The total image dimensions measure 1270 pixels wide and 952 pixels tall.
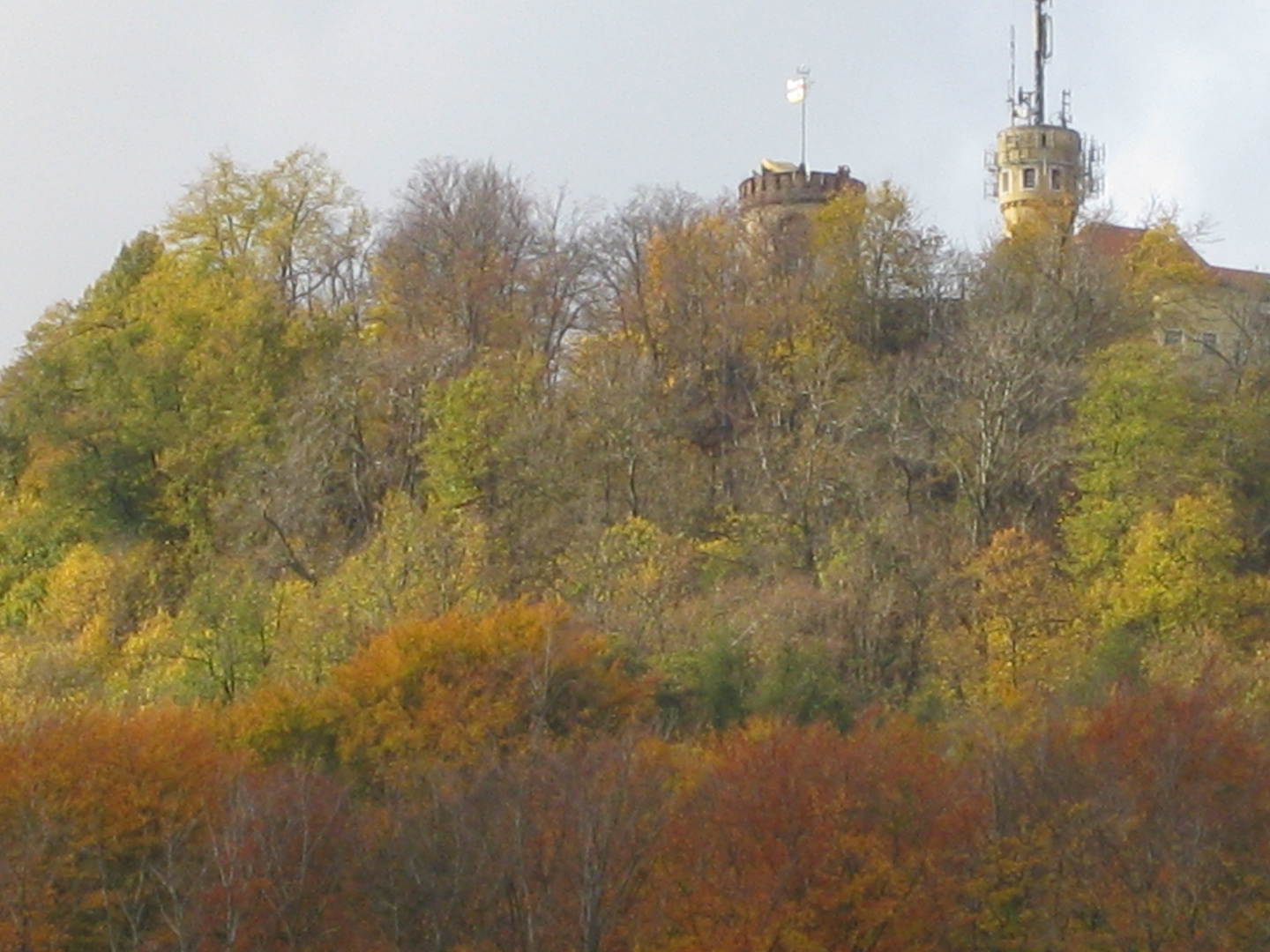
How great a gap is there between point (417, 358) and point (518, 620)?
11.9m

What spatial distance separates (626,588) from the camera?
3588 cm

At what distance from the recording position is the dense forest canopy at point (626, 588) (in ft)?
84.9

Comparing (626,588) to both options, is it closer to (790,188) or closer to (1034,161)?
(790,188)

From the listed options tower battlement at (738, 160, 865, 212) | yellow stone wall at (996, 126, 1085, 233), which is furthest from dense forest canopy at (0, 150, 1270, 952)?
yellow stone wall at (996, 126, 1085, 233)

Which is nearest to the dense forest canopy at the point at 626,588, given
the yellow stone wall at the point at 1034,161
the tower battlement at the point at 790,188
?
the tower battlement at the point at 790,188

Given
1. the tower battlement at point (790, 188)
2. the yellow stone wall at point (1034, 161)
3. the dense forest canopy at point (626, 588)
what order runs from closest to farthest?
1. the dense forest canopy at point (626, 588)
2. the tower battlement at point (790, 188)
3. the yellow stone wall at point (1034, 161)

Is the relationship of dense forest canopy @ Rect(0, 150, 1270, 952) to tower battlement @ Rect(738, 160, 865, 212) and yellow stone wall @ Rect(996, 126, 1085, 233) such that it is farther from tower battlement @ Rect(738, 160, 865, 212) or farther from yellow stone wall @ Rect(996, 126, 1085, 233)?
yellow stone wall @ Rect(996, 126, 1085, 233)

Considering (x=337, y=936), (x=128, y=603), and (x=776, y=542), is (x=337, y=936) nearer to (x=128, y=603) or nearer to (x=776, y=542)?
(x=776, y=542)

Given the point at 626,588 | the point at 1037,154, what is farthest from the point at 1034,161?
the point at 626,588

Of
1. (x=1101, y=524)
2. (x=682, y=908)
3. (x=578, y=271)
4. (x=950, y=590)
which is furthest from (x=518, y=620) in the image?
(x=578, y=271)

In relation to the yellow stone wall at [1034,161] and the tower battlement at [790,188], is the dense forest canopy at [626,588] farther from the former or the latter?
the yellow stone wall at [1034,161]

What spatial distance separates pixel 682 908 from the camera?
25578 mm

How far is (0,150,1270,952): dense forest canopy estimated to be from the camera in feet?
84.9

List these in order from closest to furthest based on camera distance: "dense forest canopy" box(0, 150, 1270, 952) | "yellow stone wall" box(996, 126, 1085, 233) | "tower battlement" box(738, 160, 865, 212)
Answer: "dense forest canopy" box(0, 150, 1270, 952), "tower battlement" box(738, 160, 865, 212), "yellow stone wall" box(996, 126, 1085, 233)
